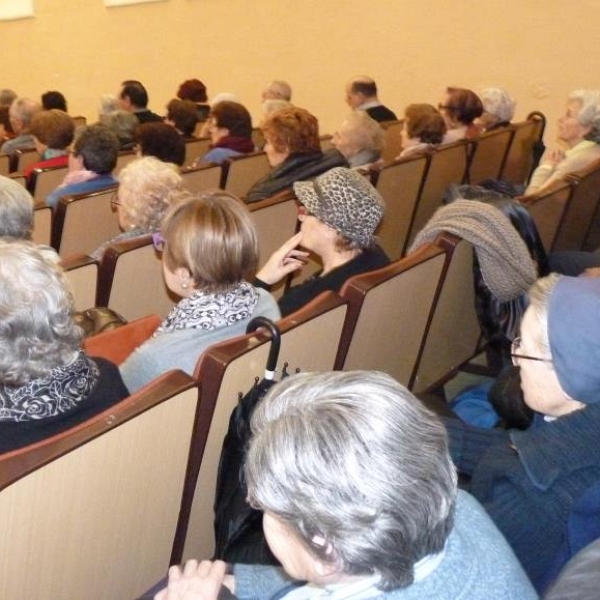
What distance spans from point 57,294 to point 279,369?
53 centimetres

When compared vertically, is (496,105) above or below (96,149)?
above

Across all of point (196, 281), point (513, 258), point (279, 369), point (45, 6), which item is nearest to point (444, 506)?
point (279, 369)

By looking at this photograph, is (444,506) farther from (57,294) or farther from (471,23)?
(471,23)

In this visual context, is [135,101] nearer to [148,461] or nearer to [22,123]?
[22,123]

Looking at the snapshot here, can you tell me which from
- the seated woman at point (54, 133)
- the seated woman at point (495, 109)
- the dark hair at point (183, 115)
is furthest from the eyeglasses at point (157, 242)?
the seated woman at point (495, 109)

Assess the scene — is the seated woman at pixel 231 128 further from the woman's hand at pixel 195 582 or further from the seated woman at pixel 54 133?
the woman's hand at pixel 195 582

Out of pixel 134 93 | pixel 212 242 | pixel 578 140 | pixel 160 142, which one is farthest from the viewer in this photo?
pixel 134 93

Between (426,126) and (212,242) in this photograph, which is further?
(426,126)

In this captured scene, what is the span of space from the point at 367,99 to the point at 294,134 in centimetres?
251

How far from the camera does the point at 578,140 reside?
190 inches

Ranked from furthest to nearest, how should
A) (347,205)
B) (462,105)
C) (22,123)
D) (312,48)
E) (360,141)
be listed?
(312,48)
(22,123)
(462,105)
(360,141)
(347,205)

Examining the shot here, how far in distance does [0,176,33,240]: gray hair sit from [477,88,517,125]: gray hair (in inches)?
148

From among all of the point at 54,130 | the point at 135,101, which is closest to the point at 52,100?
the point at 135,101

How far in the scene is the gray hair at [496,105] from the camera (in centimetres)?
560
